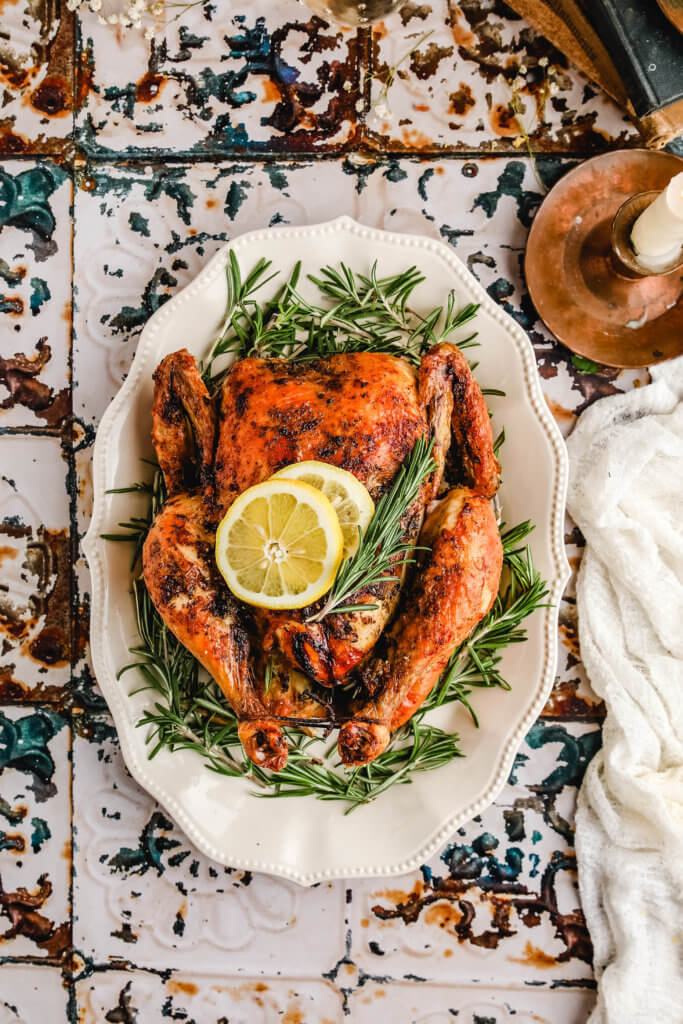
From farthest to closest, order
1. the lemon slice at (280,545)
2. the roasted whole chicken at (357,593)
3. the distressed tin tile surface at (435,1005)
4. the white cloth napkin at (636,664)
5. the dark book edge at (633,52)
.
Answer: the distressed tin tile surface at (435,1005), the white cloth napkin at (636,664), the dark book edge at (633,52), the roasted whole chicken at (357,593), the lemon slice at (280,545)

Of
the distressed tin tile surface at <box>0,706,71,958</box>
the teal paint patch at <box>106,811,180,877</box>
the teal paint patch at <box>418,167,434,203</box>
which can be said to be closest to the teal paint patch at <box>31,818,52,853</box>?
the distressed tin tile surface at <box>0,706,71,958</box>

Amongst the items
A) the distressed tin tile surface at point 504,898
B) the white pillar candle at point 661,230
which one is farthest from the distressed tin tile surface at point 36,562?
the white pillar candle at point 661,230

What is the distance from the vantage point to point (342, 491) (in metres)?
1.30

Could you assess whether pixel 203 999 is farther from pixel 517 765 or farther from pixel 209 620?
pixel 209 620

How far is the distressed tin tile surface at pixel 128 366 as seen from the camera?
68.1 inches

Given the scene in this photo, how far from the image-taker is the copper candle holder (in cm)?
167

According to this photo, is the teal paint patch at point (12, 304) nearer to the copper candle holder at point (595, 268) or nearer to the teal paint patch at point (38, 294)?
the teal paint patch at point (38, 294)

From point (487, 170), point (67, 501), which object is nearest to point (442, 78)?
point (487, 170)

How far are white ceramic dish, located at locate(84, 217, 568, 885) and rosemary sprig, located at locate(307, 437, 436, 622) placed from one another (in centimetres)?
31

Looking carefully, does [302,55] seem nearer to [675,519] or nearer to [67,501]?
[67,501]

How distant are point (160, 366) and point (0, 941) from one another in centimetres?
131

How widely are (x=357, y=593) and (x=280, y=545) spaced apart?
0.18m

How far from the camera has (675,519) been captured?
1.71 m

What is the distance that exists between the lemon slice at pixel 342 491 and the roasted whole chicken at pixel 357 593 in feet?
0.19
